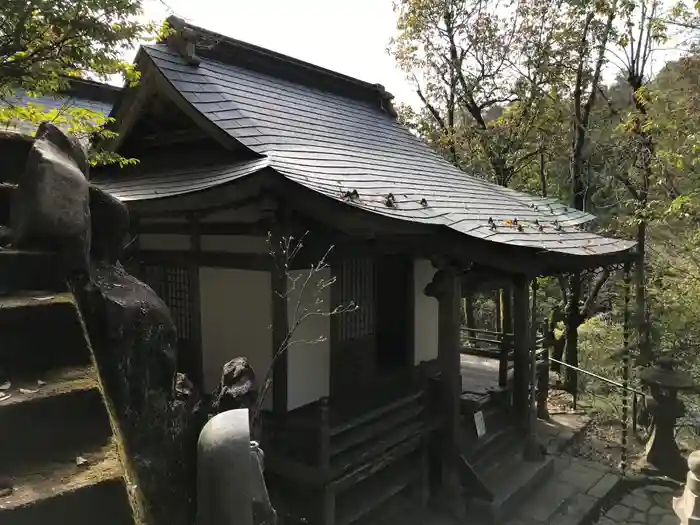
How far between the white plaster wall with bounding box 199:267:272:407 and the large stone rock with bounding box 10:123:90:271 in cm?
374

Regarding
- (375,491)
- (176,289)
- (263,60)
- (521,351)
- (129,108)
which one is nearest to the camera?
(375,491)

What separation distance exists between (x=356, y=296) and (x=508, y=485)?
3.28m

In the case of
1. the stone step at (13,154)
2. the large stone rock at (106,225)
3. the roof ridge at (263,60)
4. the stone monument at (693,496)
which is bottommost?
the stone monument at (693,496)

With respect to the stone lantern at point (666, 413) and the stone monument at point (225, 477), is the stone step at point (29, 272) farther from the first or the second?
the stone lantern at point (666, 413)

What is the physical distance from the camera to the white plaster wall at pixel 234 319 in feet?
19.5

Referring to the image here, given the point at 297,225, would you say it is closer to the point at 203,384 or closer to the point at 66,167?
the point at 203,384

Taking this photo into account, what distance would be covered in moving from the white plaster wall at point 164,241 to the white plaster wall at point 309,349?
189cm

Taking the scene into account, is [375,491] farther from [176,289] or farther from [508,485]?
[176,289]

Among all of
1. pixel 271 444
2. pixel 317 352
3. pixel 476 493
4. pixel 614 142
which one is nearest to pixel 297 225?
pixel 317 352

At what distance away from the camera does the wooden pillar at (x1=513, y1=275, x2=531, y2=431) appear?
7.24m

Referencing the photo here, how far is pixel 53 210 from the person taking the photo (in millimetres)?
2033

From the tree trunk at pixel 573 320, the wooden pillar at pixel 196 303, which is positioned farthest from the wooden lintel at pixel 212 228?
the tree trunk at pixel 573 320

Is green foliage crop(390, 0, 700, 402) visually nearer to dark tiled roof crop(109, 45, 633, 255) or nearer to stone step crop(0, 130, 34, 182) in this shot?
dark tiled roof crop(109, 45, 633, 255)

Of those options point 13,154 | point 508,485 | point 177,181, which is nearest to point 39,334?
point 13,154
